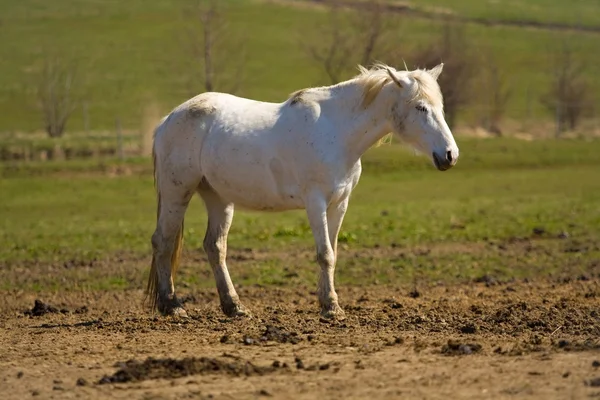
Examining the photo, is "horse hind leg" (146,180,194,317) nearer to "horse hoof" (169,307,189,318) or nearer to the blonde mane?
"horse hoof" (169,307,189,318)

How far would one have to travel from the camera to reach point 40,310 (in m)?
11.9

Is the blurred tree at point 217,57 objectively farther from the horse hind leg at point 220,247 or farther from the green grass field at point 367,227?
the horse hind leg at point 220,247

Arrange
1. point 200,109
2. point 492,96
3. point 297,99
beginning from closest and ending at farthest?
point 297,99 < point 200,109 < point 492,96

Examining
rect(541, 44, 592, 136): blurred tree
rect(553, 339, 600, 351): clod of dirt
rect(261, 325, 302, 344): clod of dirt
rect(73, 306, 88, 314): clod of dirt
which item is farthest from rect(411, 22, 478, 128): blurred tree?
rect(553, 339, 600, 351): clod of dirt

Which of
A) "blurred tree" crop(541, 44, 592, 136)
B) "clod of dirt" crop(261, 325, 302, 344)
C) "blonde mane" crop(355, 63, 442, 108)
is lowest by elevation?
"clod of dirt" crop(261, 325, 302, 344)

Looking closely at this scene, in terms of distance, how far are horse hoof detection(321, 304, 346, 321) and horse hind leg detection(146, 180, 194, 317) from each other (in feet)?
5.99

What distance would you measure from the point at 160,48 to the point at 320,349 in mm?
68785

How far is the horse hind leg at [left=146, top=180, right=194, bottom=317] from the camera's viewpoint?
455 inches

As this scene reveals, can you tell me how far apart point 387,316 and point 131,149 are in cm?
2685

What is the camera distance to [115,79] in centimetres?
6956

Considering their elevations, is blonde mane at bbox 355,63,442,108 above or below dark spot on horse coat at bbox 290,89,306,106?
above

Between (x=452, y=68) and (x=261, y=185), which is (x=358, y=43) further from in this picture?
(x=261, y=185)

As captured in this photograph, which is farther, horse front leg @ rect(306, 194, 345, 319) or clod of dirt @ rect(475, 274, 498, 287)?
clod of dirt @ rect(475, 274, 498, 287)

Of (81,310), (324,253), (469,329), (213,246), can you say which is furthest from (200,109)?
(469,329)
